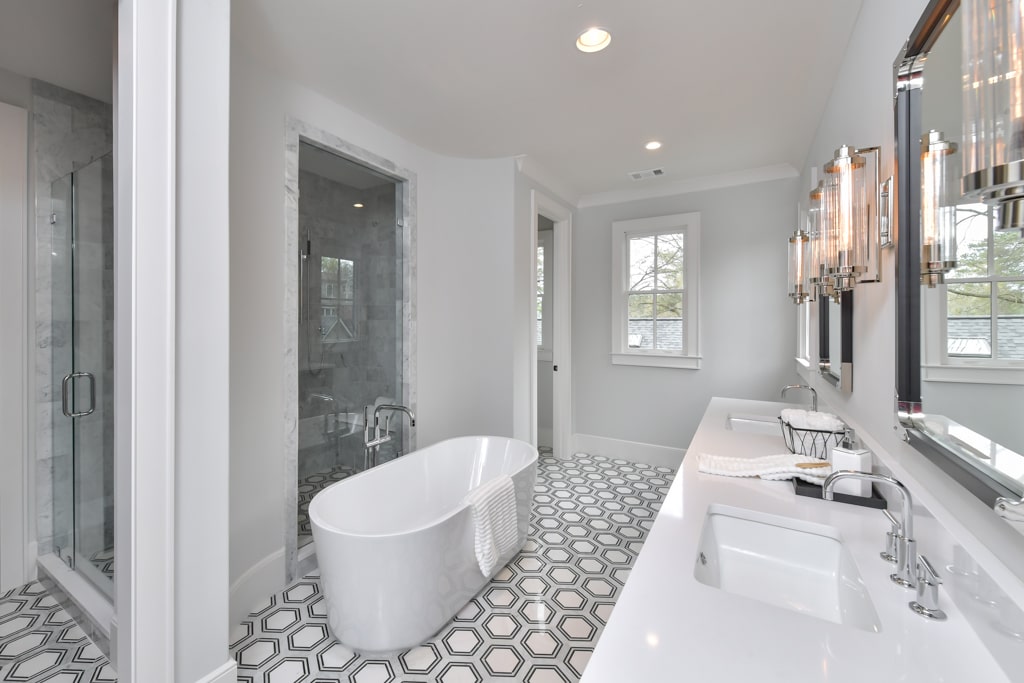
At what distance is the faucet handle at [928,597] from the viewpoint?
0.82 metres

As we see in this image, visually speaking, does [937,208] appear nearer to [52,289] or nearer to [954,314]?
[954,314]

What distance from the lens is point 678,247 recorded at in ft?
12.8

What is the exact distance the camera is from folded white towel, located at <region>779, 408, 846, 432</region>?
65.3 inches

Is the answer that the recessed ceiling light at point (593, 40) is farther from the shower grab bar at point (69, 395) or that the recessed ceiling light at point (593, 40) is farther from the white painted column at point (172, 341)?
the shower grab bar at point (69, 395)

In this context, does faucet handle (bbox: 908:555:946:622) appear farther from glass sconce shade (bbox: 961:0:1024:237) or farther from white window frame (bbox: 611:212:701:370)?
white window frame (bbox: 611:212:701:370)

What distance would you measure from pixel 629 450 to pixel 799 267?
244cm

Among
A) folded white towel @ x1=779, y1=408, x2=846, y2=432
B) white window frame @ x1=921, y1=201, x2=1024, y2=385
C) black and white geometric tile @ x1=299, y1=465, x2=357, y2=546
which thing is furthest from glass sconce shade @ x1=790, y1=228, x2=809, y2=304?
black and white geometric tile @ x1=299, y1=465, x2=357, y2=546

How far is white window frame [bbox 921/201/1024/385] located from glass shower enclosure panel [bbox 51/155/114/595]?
2.91 m

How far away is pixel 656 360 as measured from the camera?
3.99 meters

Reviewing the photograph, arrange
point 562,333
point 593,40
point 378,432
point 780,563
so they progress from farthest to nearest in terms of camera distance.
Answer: point 562,333, point 378,432, point 593,40, point 780,563

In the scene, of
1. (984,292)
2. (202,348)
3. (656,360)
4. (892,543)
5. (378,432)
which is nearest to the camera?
(984,292)

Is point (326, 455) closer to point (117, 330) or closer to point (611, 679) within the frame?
point (117, 330)

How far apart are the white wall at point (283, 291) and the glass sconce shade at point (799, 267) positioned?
1746mm

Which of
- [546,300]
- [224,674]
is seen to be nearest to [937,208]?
[224,674]
